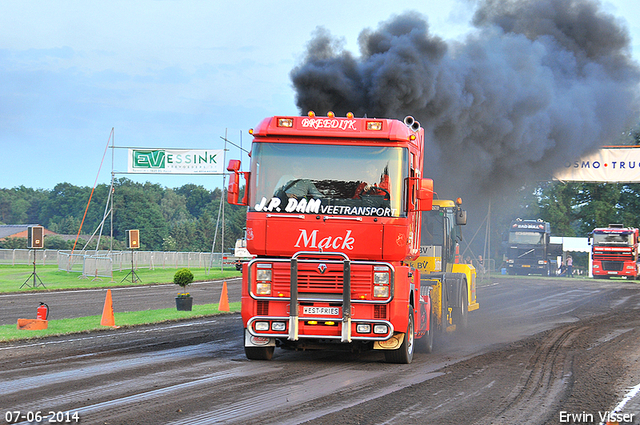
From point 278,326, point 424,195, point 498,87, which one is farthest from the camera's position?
point 498,87

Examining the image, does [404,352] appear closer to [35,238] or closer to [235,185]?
[235,185]

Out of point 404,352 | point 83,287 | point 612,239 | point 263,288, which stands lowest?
point 83,287

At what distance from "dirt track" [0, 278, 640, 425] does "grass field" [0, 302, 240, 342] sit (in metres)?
0.62

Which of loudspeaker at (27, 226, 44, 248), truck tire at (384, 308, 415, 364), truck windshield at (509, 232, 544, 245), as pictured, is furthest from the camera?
truck windshield at (509, 232, 544, 245)

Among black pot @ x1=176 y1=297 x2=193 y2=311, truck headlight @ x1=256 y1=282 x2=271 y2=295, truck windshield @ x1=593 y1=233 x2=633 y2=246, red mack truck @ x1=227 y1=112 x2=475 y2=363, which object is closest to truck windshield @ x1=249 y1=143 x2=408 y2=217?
red mack truck @ x1=227 y1=112 x2=475 y2=363

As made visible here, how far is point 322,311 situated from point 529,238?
45.5 meters

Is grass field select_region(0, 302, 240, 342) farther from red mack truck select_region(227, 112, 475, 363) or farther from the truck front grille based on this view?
the truck front grille

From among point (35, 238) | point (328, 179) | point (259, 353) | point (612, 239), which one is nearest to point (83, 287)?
point (35, 238)

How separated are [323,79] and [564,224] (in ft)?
195

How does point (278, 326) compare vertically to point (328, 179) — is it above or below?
below

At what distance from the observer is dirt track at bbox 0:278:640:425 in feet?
22.2

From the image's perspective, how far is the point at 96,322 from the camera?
15.7 metres

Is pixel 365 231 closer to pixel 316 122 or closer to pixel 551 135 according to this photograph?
pixel 316 122

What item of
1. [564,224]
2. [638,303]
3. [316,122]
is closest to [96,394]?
[316,122]
